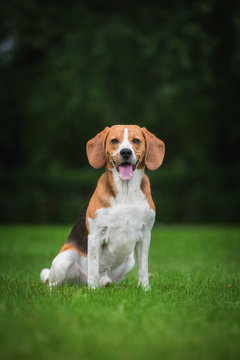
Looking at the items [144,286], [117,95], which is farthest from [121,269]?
[117,95]

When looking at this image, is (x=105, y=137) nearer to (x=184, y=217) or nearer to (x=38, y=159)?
(x=184, y=217)

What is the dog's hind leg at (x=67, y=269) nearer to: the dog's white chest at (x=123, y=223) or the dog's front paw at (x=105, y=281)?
the dog's front paw at (x=105, y=281)

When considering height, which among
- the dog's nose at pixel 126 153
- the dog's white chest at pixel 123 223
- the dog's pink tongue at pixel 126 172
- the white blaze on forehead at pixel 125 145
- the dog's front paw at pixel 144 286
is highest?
the white blaze on forehead at pixel 125 145

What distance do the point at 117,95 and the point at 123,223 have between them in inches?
545

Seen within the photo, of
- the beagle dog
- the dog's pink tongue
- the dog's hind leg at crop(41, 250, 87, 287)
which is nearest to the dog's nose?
the beagle dog

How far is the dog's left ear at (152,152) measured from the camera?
488cm

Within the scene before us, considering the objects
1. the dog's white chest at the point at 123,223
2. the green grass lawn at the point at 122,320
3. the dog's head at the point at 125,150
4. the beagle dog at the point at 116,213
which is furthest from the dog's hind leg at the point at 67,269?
the dog's head at the point at 125,150

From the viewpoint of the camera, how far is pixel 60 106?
674 inches

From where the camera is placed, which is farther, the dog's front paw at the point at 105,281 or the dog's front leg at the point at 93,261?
the dog's front paw at the point at 105,281

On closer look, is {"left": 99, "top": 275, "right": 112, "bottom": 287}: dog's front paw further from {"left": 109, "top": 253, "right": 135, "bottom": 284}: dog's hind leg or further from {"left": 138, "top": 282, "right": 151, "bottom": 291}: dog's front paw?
{"left": 138, "top": 282, "right": 151, "bottom": 291}: dog's front paw

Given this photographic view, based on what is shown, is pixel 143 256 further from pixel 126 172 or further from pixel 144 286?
pixel 126 172

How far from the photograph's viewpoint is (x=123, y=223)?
4.68 metres

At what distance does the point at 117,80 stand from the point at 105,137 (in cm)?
1279

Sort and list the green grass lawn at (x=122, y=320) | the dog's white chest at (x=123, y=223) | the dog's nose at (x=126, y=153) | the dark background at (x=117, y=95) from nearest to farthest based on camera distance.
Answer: the green grass lawn at (x=122, y=320), the dog's nose at (x=126, y=153), the dog's white chest at (x=123, y=223), the dark background at (x=117, y=95)
